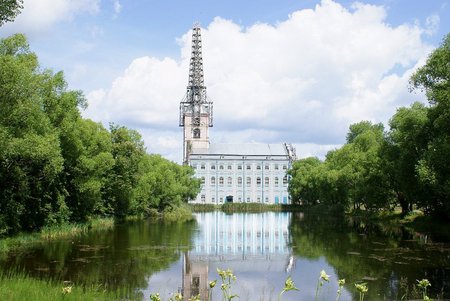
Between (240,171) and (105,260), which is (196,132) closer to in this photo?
(240,171)

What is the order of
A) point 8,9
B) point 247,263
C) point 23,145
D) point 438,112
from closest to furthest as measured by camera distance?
point 8,9 → point 247,263 → point 23,145 → point 438,112

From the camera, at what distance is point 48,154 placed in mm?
31438

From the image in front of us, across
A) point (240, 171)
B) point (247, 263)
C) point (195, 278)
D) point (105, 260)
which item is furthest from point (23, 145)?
point (240, 171)

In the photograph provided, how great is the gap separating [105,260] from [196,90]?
134795 millimetres

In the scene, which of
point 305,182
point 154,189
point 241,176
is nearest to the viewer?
point 154,189

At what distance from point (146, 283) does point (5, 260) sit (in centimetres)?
923

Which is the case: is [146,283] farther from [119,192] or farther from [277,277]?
[119,192]

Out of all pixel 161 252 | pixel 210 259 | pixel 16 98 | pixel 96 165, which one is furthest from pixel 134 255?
pixel 96 165

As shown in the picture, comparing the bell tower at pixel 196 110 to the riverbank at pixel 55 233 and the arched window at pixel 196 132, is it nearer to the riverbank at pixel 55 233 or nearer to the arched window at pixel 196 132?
the arched window at pixel 196 132

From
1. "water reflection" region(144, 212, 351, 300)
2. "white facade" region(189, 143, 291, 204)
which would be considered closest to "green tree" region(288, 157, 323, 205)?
"white facade" region(189, 143, 291, 204)

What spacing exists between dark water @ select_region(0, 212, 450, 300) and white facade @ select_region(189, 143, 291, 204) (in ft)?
342

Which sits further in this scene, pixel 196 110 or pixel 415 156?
pixel 196 110

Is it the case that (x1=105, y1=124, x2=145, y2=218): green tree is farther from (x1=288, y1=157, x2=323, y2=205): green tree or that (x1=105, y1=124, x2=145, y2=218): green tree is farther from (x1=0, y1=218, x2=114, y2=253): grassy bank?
(x1=288, y1=157, x2=323, y2=205): green tree

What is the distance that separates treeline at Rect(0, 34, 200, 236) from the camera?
2974 centimetres
